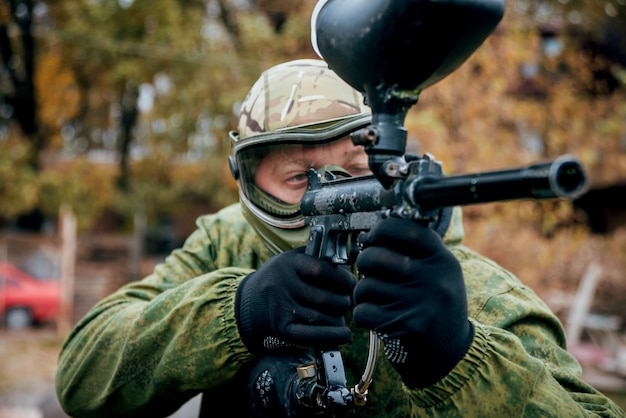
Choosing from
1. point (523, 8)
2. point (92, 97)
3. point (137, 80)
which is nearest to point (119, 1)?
point (137, 80)

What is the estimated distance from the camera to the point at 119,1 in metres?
14.0

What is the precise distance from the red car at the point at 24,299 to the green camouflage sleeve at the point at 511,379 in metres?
13.3

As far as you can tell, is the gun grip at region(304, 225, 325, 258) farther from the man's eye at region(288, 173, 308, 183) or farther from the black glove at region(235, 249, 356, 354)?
the man's eye at region(288, 173, 308, 183)

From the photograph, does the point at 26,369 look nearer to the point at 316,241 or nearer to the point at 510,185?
the point at 316,241

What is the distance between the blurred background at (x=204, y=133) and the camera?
741cm

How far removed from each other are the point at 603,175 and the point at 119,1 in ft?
42.7

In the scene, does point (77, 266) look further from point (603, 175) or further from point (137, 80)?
point (603, 175)

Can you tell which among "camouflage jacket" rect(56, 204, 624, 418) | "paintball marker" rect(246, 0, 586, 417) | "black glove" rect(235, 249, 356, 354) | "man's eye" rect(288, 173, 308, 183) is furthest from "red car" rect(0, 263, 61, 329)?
"paintball marker" rect(246, 0, 586, 417)

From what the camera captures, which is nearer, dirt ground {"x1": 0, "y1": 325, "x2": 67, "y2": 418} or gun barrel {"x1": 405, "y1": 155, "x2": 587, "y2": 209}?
gun barrel {"x1": 405, "y1": 155, "x2": 587, "y2": 209}

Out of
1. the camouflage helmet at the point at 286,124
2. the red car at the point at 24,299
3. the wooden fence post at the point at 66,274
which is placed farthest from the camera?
the red car at the point at 24,299

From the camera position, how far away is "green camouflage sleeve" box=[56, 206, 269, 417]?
2092 millimetres

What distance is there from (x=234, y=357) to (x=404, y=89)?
1047 mm

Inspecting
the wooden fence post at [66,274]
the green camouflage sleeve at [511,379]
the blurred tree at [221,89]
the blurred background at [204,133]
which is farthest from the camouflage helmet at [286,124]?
the wooden fence post at [66,274]

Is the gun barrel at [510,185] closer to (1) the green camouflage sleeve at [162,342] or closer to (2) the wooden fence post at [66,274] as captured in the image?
(1) the green camouflage sleeve at [162,342]
